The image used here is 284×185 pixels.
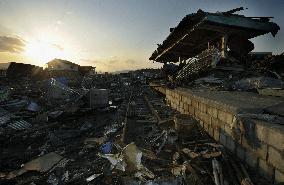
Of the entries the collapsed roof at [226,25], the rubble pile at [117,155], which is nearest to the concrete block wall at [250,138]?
the rubble pile at [117,155]

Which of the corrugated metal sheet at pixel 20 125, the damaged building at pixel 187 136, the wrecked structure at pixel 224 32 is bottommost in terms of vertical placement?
the corrugated metal sheet at pixel 20 125

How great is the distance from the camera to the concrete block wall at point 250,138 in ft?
10.6

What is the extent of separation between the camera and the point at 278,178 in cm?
322

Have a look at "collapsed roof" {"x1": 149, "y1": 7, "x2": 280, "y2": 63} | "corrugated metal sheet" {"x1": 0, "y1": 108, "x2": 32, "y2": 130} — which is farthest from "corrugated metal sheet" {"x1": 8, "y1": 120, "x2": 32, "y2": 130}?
"collapsed roof" {"x1": 149, "y1": 7, "x2": 280, "y2": 63}

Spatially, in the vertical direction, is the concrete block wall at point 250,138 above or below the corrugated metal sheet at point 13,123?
above

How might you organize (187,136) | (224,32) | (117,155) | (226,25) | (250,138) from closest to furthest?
(250,138)
(117,155)
(187,136)
(226,25)
(224,32)

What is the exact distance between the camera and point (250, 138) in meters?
3.83

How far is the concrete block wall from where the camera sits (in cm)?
324

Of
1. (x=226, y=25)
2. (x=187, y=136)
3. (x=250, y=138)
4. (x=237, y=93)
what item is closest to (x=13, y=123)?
(x=187, y=136)

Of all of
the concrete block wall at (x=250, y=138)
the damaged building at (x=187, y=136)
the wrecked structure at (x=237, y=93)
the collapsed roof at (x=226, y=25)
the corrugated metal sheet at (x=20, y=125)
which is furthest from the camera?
the corrugated metal sheet at (x=20, y=125)

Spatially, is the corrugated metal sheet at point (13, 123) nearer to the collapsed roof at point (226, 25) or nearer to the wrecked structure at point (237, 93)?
the wrecked structure at point (237, 93)

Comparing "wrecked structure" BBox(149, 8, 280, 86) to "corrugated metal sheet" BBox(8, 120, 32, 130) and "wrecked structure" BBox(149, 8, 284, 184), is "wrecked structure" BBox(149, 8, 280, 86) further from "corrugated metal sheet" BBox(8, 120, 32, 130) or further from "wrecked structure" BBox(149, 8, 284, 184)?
"corrugated metal sheet" BBox(8, 120, 32, 130)

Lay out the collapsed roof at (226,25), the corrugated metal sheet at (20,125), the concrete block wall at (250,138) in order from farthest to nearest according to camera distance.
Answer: the corrugated metal sheet at (20,125), the collapsed roof at (226,25), the concrete block wall at (250,138)

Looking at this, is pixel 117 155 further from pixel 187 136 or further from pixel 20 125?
pixel 20 125
